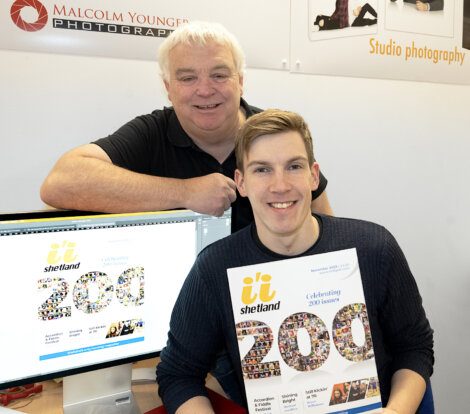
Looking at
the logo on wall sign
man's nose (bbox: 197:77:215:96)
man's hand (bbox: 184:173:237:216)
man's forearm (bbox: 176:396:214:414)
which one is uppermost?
the logo on wall sign

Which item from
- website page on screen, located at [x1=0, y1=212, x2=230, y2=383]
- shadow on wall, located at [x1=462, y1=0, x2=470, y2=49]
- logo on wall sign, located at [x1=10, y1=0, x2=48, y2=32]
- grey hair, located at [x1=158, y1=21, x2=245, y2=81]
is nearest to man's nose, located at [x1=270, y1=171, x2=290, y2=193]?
website page on screen, located at [x1=0, y1=212, x2=230, y2=383]

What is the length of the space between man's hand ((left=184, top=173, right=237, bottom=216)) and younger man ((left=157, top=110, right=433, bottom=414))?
0.10 meters

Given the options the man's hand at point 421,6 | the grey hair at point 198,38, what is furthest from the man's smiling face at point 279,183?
the man's hand at point 421,6

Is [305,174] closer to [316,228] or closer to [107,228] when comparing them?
[316,228]

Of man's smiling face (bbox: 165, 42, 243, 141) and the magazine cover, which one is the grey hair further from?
the magazine cover

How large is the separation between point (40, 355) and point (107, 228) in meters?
0.31

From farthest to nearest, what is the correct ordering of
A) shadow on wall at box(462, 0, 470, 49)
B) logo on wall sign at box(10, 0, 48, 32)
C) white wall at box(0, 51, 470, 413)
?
shadow on wall at box(462, 0, 470, 49)
white wall at box(0, 51, 470, 413)
logo on wall sign at box(10, 0, 48, 32)

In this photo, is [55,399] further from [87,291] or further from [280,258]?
[280,258]

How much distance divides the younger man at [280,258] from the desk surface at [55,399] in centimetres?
8

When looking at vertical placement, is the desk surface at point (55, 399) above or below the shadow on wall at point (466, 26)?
below

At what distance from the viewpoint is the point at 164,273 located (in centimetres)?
115

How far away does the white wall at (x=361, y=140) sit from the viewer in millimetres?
1794

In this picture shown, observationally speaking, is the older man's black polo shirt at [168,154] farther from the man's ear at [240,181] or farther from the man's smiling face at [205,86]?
the man's ear at [240,181]

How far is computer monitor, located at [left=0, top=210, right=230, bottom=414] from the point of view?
994mm
